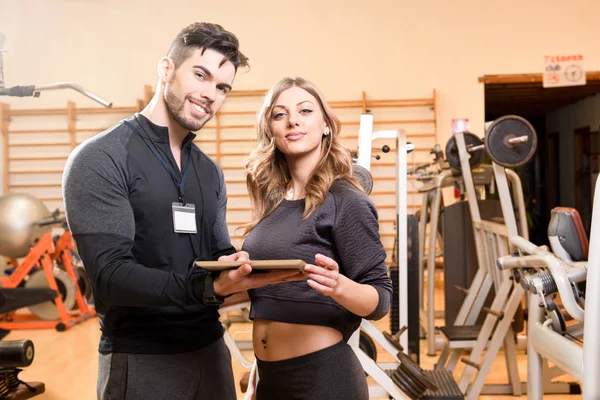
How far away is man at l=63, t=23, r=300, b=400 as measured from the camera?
1285mm

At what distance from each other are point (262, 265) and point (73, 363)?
3833 millimetres

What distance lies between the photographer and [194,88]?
1.51 m

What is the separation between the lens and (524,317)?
15.0 feet

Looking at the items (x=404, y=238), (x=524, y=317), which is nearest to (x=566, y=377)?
(x=524, y=317)

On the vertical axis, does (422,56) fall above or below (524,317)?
above

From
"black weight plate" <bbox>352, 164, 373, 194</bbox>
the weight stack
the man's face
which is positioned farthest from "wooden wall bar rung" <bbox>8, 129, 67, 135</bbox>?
the man's face

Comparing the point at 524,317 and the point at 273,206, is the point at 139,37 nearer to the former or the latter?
the point at 524,317

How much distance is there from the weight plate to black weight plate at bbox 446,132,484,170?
3860 mm

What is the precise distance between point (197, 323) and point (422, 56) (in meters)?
6.62

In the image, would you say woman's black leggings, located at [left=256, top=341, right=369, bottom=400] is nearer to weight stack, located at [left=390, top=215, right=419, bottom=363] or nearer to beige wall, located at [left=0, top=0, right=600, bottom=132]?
weight stack, located at [left=390, top=215, right=419, bottom=363]

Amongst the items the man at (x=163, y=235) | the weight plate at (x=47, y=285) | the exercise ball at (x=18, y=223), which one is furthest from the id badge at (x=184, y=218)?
the weight plate at (x=47, y=285)

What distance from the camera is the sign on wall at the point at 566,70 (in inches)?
288

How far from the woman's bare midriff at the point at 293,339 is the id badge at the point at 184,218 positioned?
1.07 feet

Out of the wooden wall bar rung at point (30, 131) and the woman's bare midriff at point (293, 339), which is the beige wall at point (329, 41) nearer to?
the wooden wall bar rung at point (30, 131)
